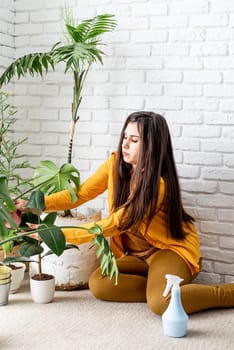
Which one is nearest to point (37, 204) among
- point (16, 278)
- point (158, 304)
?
point (16, 278)

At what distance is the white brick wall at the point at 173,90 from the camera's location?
10.5 ft

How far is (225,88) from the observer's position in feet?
10.4

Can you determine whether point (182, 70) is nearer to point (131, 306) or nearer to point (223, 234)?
point (223, 234)

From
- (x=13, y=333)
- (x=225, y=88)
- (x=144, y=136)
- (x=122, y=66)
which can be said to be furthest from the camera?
(x=122, y=66)

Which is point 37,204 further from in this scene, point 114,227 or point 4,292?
point 4,292

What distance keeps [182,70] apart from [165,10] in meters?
0.34

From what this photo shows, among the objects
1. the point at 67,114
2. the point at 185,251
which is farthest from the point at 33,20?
the point at 185,251

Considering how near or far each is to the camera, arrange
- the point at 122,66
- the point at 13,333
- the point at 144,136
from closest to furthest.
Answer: the point at 13,333
the point at 144,136
the point at 122,66

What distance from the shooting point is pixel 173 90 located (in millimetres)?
3301

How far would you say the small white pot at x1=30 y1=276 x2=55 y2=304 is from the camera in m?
2.90

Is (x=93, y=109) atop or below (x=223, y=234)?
atop

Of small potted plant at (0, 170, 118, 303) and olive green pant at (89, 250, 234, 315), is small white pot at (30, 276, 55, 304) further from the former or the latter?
olive green pant at (89, 250, 234, 315)

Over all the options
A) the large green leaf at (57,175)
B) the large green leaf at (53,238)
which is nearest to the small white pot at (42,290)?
the large green leaf at (57,175)

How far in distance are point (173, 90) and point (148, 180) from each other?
687 millimetres
